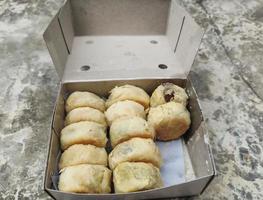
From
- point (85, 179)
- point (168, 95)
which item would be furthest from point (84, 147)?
point (168, 95)

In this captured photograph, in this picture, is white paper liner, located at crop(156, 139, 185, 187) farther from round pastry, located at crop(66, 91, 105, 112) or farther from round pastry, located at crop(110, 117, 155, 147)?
round pastry, located at crop(66, 91, 105, 112)

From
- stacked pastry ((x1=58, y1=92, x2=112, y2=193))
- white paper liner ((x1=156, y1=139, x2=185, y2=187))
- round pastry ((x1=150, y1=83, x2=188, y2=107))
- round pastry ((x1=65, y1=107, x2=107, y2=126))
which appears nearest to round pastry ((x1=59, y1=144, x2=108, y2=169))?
stacked pastry ((x1=58, y1=92, x2=112, y2=193))

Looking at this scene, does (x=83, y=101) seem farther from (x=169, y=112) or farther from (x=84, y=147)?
(x=169, y=112)

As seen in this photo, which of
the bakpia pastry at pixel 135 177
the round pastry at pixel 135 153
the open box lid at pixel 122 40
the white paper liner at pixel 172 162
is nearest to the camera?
the bakpia pastry at pixel 135 177

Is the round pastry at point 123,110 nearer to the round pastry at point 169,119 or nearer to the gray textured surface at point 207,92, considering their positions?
the round pastry at point 169,119

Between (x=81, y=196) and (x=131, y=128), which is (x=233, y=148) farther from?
(x=81, y=196)

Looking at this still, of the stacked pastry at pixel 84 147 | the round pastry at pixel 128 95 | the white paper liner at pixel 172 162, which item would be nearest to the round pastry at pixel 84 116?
the stacked pastry at pixel 84 147

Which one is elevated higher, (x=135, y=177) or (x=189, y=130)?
(x=135, y=177)
